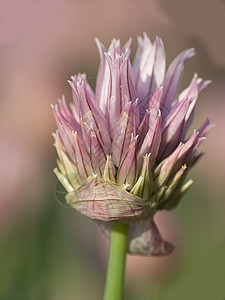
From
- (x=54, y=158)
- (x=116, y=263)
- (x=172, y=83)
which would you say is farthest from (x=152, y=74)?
(x=54, y=158)

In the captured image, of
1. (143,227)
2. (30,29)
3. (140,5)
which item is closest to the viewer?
(143,227)

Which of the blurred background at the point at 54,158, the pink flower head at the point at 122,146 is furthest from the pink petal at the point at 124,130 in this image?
the blurred background at the point at 54,158

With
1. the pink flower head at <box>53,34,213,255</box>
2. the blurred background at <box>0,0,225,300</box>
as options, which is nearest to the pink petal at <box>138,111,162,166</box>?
the pink flower head at <box>53,34,213,255</box>

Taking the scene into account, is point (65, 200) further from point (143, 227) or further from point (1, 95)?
point (1, 95)

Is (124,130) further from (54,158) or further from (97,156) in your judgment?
(54,158)

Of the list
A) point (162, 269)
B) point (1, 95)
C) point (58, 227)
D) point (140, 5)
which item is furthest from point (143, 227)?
point (140, 5)

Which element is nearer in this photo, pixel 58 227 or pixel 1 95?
pixel 58 227
